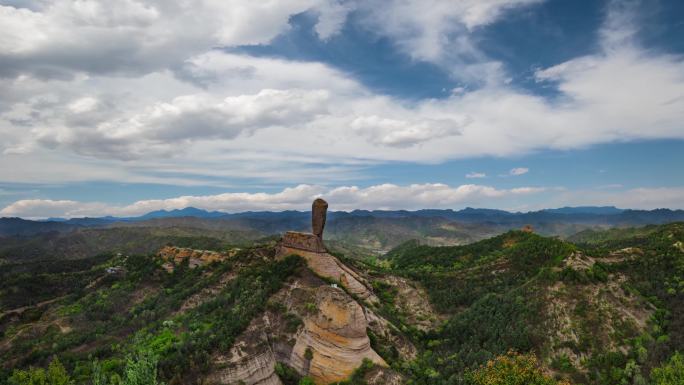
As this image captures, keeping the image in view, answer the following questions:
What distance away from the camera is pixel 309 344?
55.7 m

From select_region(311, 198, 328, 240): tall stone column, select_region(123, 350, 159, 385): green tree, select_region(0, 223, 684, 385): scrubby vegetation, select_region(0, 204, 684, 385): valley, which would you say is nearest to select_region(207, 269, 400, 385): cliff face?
select_region(0, 204, 684, 385): valley

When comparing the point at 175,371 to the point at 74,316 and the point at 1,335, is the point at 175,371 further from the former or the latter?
the point at 1,335

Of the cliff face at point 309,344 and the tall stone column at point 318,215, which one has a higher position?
the tall stone column at point 318,215

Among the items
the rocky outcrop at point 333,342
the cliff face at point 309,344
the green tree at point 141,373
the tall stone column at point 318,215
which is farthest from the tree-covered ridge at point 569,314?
the green tree at point 141,373

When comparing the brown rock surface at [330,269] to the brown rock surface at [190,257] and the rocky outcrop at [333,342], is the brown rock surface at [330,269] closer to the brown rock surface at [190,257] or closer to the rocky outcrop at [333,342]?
the rocky outcrop at [333,342]

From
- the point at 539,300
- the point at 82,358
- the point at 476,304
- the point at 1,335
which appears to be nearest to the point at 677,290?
the point at 539,300

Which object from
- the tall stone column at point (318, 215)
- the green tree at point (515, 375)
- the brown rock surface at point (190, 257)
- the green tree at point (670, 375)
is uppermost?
the tall stone column at point (318, 215)

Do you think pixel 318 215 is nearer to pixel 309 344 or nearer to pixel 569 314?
pixel 309 344

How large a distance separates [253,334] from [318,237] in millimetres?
26503

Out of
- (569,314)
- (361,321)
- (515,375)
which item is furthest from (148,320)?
(569,314)

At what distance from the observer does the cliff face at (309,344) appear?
5128 centimetres

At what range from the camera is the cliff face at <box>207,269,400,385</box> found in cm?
5128

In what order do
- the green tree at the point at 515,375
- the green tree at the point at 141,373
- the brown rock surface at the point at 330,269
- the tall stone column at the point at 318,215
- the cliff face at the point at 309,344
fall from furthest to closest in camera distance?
1. the tall stone column at the point at 318,215
2. the brown rock surface at the point at 330,269
3. the cliff face at the point at 309,344
4. the green tree at the point at 141,373
5. the green tree at the point at 515,375

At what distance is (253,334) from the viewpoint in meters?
55.3
